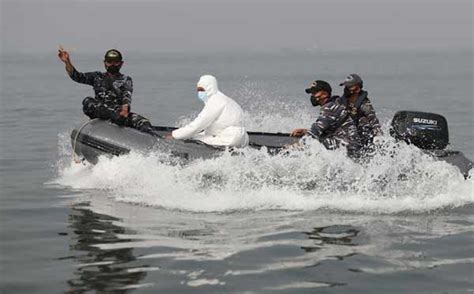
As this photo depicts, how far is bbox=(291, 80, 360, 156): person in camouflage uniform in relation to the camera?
10195 millimetres

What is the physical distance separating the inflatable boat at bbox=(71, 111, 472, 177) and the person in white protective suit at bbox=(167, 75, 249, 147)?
0.16 metres

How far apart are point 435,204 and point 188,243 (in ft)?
11.7

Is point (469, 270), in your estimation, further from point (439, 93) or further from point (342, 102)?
Result: point (439, 93)

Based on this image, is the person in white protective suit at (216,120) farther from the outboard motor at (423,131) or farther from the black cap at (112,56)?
the outboard motor at (423,131)

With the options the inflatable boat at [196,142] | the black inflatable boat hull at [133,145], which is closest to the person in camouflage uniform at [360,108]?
the inflatable boat at [196,142]

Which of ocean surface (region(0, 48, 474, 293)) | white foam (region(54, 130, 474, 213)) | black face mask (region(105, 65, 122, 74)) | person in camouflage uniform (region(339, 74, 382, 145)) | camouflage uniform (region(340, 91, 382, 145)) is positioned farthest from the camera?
black face mask (region(105, 65, 122, 74))

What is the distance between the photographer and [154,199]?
34.2 ft

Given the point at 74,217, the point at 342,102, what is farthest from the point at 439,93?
the point at 74,217

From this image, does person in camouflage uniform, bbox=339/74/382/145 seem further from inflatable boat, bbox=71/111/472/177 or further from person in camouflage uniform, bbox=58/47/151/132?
person in camouflage uniform, bbox=58/47/151/132

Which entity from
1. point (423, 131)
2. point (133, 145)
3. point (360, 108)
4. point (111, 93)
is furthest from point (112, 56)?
point (423, 131)

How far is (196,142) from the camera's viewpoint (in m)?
10.9

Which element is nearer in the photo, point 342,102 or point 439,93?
point 342,102

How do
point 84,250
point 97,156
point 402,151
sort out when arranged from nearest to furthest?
point 84,250, point 402,151, point 97,156

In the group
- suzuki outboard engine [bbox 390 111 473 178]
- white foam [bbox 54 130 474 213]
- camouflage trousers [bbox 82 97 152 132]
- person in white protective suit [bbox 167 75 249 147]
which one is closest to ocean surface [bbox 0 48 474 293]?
white foam [bbox 54 130 474 213]
